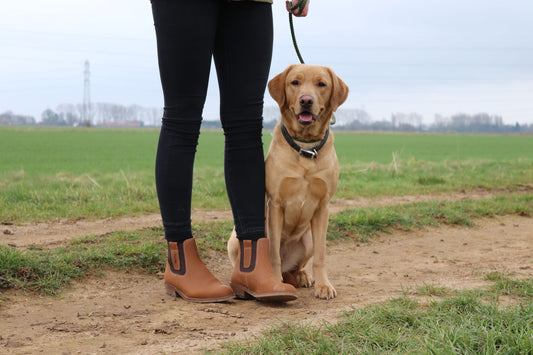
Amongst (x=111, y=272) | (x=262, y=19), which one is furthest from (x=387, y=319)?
(x=111, y=272)

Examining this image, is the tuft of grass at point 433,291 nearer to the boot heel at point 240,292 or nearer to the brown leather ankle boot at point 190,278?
the boot heel at point 240,292

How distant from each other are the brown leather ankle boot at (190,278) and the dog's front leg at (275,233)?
1.26 feet

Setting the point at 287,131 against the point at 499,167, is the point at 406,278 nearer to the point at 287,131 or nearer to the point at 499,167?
the point at 287,131

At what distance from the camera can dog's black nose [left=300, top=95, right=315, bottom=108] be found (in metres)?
3.31

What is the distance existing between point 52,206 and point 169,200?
3.84m

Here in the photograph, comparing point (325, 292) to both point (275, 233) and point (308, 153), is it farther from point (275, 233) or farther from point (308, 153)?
point (308, 153)

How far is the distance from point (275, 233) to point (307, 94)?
0.91m

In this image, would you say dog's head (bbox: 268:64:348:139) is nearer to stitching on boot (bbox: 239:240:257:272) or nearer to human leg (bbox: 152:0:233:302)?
human leg (bbox: 152:0:233:302)

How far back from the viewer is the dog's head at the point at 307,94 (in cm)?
339

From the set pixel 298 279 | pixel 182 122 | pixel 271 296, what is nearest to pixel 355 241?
pixel 298 279

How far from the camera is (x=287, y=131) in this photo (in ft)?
11.3

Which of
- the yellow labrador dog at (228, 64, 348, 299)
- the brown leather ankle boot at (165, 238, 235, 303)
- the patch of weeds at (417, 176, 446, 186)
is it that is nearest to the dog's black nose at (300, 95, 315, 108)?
the yellow labrador dog at (228, 64, 348, 299)

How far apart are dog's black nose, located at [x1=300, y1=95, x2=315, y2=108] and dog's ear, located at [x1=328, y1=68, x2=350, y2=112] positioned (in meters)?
0.24

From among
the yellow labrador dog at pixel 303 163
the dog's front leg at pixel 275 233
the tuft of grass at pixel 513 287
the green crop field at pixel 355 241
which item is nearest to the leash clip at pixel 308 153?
the yellow labrador dog at pixel 303 163
